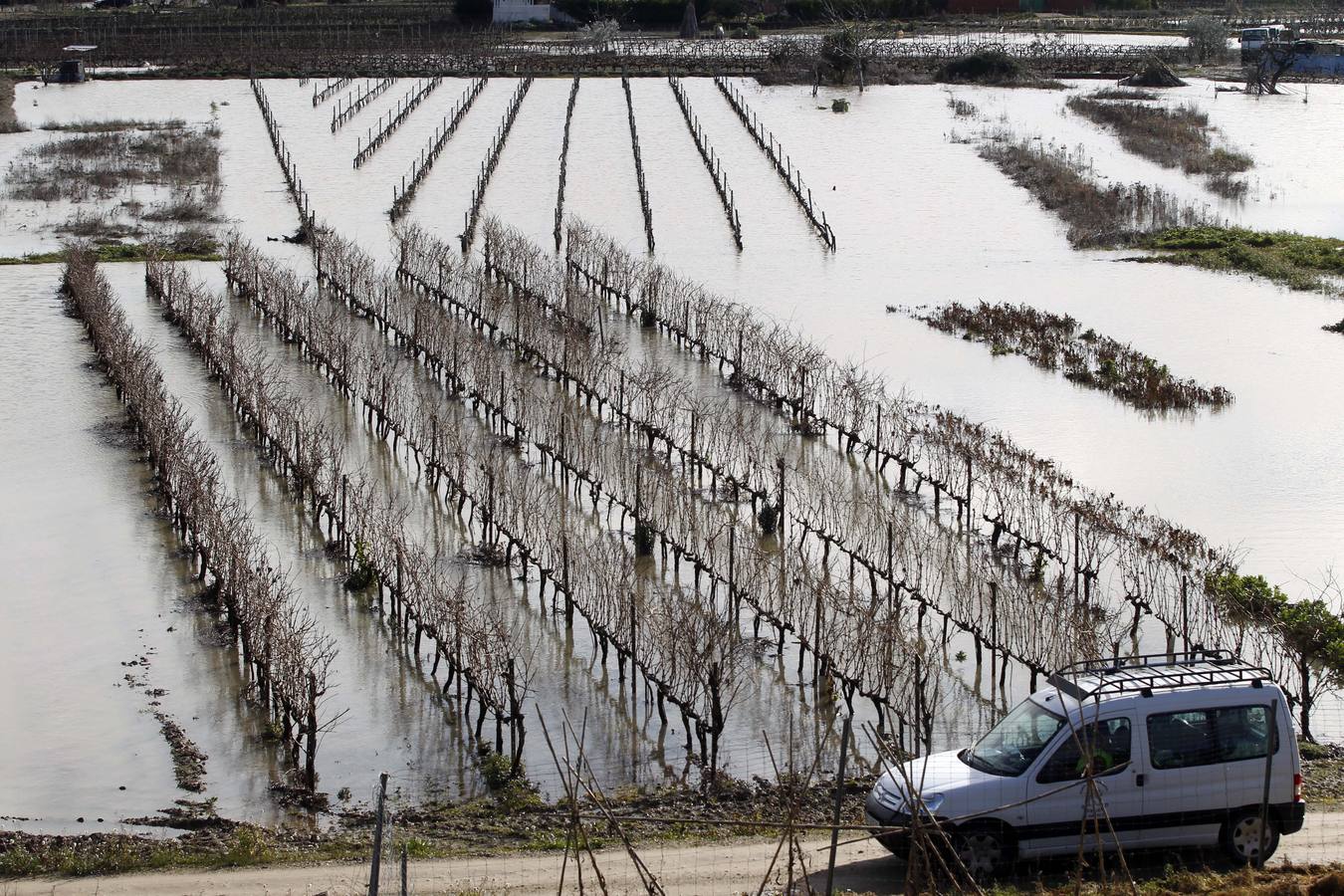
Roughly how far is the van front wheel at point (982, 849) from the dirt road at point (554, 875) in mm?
611

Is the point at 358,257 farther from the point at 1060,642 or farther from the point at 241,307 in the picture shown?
the point at 1060,642

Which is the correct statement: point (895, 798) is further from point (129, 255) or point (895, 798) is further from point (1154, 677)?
point (129, 255)

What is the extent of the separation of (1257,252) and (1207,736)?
3422 centimetres

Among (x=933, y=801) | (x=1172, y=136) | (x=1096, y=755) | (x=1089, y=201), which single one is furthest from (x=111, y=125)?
(x=1096, y=755)

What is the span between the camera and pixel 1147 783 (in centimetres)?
1276

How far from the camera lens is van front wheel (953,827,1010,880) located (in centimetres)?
1259

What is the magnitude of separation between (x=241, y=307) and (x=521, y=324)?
874 centimetres

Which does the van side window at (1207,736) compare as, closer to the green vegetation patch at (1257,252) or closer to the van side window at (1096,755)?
the van side window at (1096,755)

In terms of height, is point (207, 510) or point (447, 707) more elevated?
point (207, 510)

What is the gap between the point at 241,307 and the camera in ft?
131

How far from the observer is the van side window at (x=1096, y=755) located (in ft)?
41.7

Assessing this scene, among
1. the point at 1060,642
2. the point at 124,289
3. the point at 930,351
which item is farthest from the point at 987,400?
the point at 124,289

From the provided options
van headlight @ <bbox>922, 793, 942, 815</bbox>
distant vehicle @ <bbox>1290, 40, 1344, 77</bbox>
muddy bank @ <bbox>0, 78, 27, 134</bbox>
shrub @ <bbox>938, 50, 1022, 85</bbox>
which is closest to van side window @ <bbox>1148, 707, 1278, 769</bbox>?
van headlight @ <bbox>922, 793, 942, 815</bbox>

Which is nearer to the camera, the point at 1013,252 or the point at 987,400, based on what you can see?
the point at 987,400
